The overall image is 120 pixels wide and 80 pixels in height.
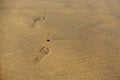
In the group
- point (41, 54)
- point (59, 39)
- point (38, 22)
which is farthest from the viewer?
point (38, 22)

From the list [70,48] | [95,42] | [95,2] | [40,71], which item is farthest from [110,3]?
[40,71]

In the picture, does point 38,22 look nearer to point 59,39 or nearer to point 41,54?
point 59,39

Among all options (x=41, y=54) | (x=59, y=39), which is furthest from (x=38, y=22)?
(x=41, y=54)

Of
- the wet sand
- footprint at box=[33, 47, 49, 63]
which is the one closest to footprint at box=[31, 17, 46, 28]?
the wet sand

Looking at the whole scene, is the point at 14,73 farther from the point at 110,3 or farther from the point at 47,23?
the point at 110,3

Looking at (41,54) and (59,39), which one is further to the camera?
(59,39)

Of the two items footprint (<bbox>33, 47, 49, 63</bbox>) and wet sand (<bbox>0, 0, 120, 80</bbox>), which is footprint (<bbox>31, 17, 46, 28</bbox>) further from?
footprint (<bbox>33, 47, 49, 63</bbox>)

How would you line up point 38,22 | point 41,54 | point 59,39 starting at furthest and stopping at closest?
point 38,22 < point 59,39 < point 41,54
